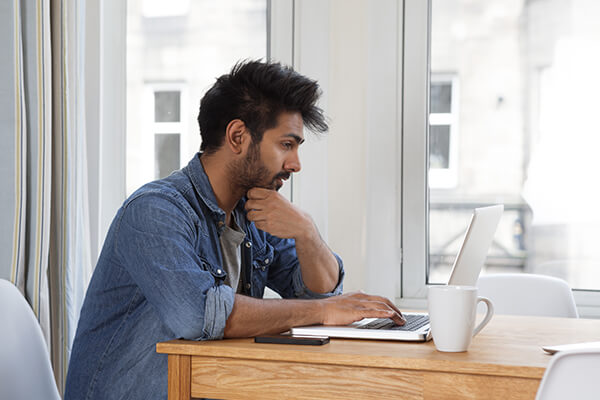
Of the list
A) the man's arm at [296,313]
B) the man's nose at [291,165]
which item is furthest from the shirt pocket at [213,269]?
the man's nose at [291,165]

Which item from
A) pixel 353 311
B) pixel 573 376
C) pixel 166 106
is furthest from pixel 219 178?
pixel 166 106

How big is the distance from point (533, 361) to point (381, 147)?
1438 mm

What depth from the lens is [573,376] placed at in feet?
2.67

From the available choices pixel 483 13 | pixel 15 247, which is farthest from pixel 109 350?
pixel 483 13

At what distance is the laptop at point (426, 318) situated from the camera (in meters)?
1.24

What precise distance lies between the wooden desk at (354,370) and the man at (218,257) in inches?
3.0

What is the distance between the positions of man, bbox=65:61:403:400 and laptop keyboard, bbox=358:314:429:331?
0.02m

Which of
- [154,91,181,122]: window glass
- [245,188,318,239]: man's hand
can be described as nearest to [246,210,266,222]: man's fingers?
[245,188,318,239]: man's hand

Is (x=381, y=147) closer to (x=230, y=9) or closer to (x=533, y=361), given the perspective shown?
(x=230, y=9)

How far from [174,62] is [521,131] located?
4.25 feet

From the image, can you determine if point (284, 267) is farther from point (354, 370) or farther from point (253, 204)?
point (354, 370)

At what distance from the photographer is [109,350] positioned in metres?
1.37

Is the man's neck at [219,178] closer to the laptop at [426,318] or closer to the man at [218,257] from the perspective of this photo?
the man at [218,257]

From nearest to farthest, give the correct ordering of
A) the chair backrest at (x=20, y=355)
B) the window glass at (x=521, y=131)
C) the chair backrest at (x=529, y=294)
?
the chair backrest at (x=20, y=355) < the chair backrest at (x=529, y=294) < the window glass at (x=521, y=131)
